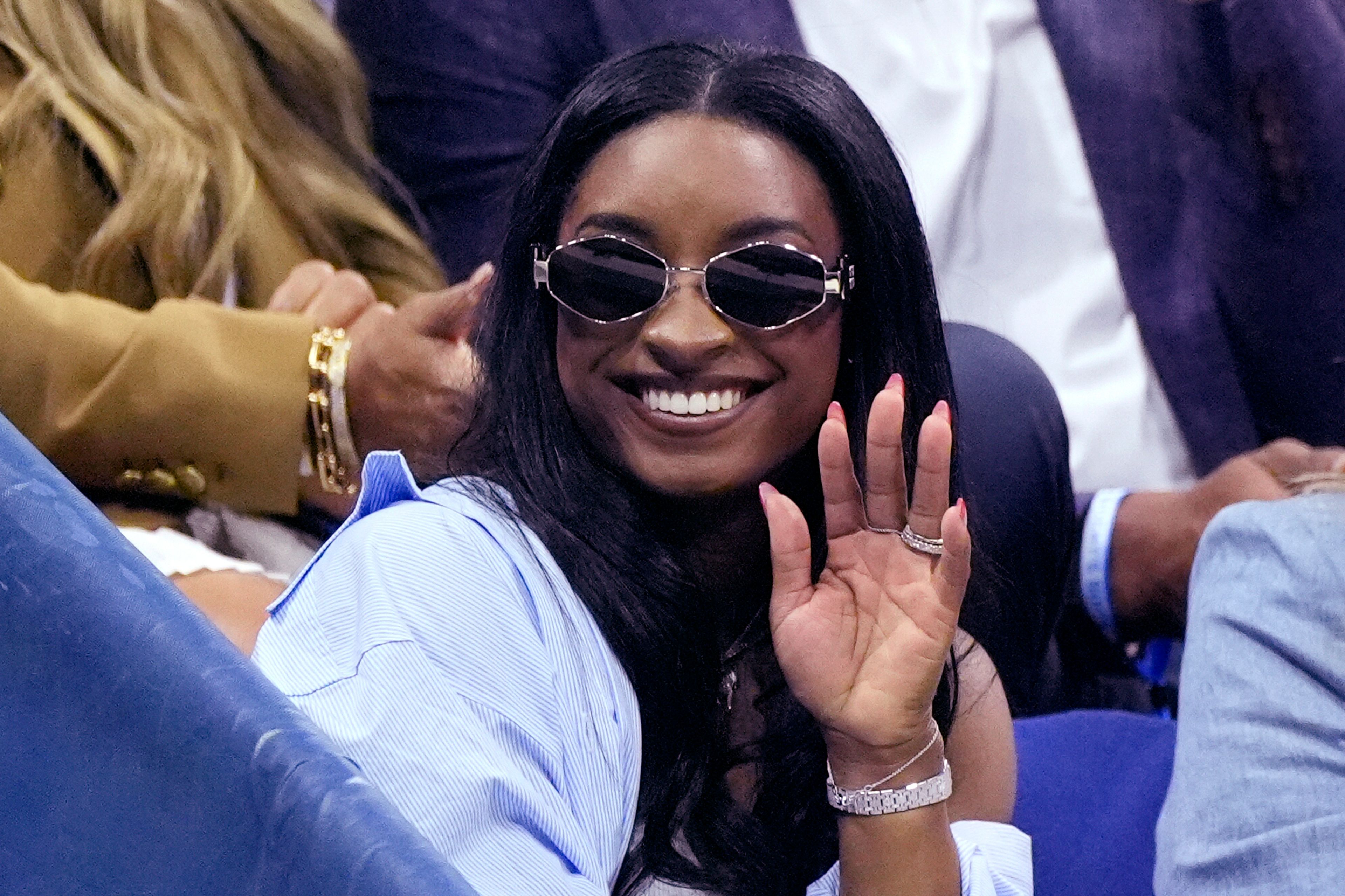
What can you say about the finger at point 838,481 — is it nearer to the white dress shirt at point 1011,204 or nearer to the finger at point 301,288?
the finger at point 301,288

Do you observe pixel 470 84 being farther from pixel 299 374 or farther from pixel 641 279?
pixel 641 279

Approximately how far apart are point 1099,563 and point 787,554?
0.65 metres

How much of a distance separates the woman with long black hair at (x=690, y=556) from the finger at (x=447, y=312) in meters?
0.16

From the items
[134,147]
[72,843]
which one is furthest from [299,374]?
[72,843]

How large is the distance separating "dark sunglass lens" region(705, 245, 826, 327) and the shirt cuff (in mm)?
624

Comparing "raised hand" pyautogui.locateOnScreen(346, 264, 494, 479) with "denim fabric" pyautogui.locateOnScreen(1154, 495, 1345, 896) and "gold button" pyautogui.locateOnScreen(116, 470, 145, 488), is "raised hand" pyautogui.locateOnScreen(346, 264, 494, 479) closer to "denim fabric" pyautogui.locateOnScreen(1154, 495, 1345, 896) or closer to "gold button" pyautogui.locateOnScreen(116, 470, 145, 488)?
"gold button" pyautogui.locateOnScreen(116, 470, 145, 488)

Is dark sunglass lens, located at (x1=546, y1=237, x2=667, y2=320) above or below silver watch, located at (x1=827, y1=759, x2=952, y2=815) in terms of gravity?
above

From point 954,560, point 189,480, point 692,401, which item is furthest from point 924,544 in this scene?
point 189,480

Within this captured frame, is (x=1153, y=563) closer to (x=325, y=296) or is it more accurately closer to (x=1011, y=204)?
(x=1011, y=204)

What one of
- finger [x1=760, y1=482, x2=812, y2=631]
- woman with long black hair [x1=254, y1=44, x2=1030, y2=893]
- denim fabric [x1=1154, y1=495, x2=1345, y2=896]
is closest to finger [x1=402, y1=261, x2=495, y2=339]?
woman with long black hair [x1=254, y1=44, x2=1030, y2=893]

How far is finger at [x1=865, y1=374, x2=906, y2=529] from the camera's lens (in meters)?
0.80

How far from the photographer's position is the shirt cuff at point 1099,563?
1415 millimetres

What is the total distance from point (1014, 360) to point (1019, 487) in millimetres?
95

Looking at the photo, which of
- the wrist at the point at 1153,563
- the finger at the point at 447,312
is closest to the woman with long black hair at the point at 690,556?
the finger at the point at 447,312
